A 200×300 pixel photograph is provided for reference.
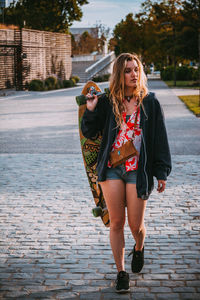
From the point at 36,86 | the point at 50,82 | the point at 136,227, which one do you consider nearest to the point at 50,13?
the point at 50,82

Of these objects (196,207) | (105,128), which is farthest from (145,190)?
(196,207)

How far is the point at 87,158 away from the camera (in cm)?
386

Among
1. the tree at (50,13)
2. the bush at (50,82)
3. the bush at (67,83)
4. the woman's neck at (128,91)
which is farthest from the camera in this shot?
the tree at (50,13)

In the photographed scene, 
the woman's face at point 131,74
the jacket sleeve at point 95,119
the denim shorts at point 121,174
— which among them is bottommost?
the denim shorts at point 121,174

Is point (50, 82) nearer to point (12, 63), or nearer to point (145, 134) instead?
point (12, 63)

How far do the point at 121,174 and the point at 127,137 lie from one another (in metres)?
0.27

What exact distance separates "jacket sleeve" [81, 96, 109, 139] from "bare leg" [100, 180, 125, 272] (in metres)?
0.41

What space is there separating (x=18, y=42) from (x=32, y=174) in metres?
27.9

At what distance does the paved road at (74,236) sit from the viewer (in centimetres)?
371

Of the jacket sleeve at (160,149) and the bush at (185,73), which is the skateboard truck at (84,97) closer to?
the jacket sleeve at (160,149)

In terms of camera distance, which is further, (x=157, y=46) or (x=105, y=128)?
(x=157, y=46)

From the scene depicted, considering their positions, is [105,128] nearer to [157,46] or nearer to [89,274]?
[89,274]

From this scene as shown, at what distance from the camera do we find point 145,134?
351cm

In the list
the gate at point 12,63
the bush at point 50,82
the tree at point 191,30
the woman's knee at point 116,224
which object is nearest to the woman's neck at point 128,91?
the woman's knee at point 116,224
